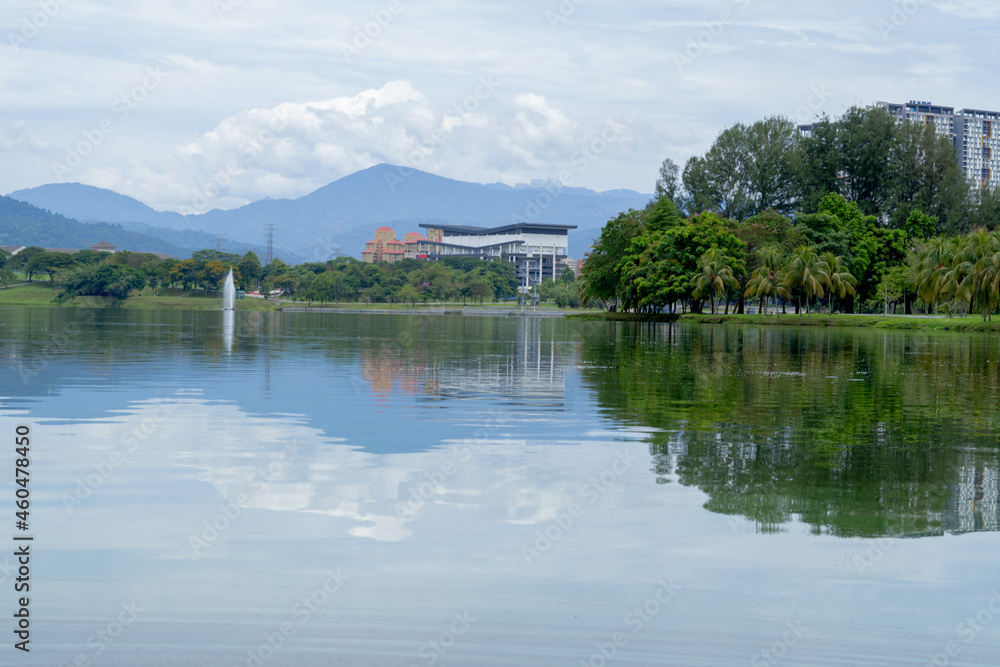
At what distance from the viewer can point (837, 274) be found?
3332 inches

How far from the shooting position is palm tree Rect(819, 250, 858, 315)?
8369cm

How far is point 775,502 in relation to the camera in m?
9.45

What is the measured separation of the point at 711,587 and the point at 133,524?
523cm

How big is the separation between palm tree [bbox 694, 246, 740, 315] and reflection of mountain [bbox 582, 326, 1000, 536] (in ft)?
177

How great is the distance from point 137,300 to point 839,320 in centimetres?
11213

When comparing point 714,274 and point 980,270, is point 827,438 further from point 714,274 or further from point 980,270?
point 714,274

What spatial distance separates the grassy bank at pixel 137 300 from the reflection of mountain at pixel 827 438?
413ft

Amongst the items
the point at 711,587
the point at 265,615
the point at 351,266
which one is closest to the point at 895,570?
the point at 711,587

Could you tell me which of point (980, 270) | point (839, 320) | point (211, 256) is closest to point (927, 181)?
point (839, 320)

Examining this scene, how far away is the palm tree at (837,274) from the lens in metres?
83.7

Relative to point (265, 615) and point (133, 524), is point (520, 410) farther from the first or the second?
point (265, 615)

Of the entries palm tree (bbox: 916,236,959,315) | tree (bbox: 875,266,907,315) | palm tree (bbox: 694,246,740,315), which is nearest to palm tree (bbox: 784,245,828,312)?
palm tree (bbox: 694,246,740,315)

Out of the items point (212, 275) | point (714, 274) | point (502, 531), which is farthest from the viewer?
point (212, 275)

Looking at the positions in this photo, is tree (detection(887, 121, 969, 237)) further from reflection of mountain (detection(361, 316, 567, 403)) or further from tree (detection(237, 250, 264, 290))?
tree (detection(237, 250, 264, 290))
